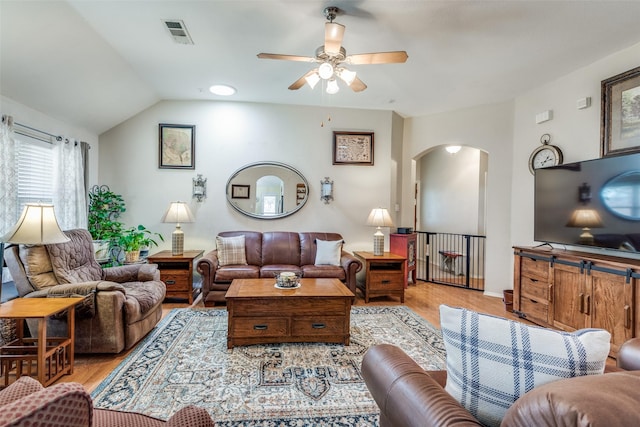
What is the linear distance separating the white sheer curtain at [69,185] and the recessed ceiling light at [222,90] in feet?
6.11

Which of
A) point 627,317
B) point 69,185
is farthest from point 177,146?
point 627,317

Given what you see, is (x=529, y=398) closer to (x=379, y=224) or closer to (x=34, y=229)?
(x=34, y=229)

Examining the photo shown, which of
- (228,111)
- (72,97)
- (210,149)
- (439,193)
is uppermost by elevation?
(228,111)

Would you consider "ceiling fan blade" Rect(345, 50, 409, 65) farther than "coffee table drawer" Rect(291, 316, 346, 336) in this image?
No

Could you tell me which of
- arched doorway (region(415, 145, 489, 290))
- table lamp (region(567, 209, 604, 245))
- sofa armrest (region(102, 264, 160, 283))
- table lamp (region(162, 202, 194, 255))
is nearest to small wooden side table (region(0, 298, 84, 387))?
sofa armrest (region(102, 264, 160, 283))

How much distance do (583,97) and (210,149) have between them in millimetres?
4860

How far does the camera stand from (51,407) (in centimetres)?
53

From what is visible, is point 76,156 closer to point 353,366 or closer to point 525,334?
point 353,366

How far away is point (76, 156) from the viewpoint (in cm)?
388

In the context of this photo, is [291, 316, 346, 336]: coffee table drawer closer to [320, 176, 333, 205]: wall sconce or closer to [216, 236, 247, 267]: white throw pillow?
[216, 236, 247, 267]: white throw pillow

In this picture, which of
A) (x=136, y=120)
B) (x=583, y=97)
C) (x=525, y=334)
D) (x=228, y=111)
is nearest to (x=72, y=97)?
(x=136, y=120)

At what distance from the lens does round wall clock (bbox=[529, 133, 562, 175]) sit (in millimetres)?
3666

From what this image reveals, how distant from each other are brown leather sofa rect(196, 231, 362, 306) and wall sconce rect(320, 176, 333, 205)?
1.95ft

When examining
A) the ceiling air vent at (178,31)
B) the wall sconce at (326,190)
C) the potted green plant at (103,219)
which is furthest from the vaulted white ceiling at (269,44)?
the wall sconce at (326,190)
